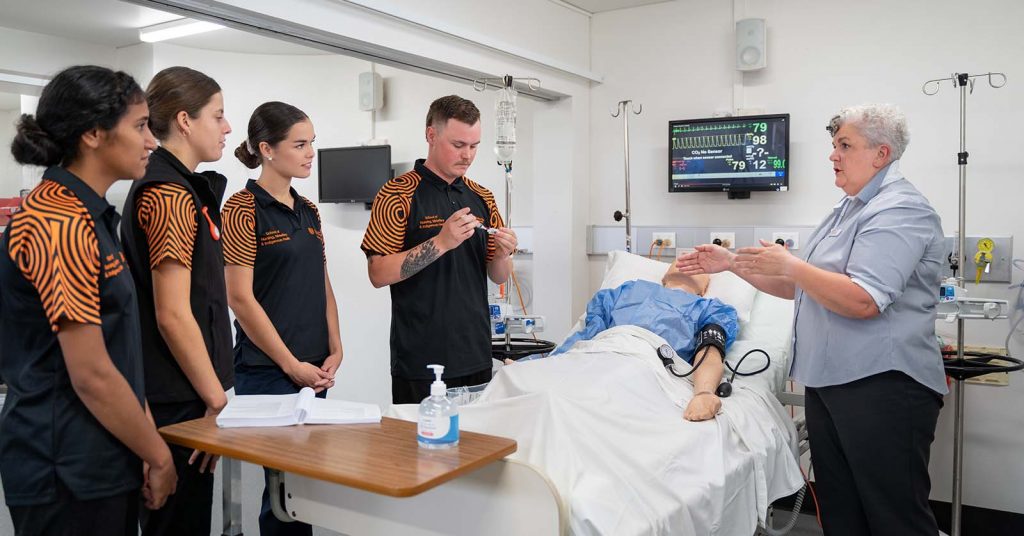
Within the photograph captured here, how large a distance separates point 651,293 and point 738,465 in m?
1.05

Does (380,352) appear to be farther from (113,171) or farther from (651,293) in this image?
(113,171)

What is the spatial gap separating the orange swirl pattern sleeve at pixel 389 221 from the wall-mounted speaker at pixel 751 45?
213cm

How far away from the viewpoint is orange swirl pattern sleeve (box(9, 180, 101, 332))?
4.42ft

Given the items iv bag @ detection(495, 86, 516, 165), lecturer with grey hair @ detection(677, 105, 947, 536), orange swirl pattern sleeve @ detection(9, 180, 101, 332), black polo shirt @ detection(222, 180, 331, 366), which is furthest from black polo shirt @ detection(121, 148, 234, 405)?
lecturer with grey hair @ detection(677, 105, 947, 536)

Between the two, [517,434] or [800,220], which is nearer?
[517,434]

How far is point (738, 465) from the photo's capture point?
219cm

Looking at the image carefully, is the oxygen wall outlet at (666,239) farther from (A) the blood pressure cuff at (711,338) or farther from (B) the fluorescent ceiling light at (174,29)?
(B) the fluorescent ceiling light at (174,29)

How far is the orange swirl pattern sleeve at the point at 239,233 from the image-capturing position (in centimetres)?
228

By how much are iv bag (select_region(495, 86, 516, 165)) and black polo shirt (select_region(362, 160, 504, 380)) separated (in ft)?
0.84

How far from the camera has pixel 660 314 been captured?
9.81 ft

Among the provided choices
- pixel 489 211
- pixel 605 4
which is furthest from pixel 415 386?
pixel 605 4

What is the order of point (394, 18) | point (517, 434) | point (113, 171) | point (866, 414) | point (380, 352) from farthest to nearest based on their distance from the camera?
point (380, 352)
point (394, 18)
point (866, 414)
point (517, 434)
point (113, 171)

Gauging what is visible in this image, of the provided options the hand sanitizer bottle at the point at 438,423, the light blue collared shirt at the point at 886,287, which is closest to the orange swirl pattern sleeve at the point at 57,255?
the hand sanitizer bottle at the point at 438,423

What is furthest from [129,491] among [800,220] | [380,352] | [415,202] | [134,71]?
[134,71]
